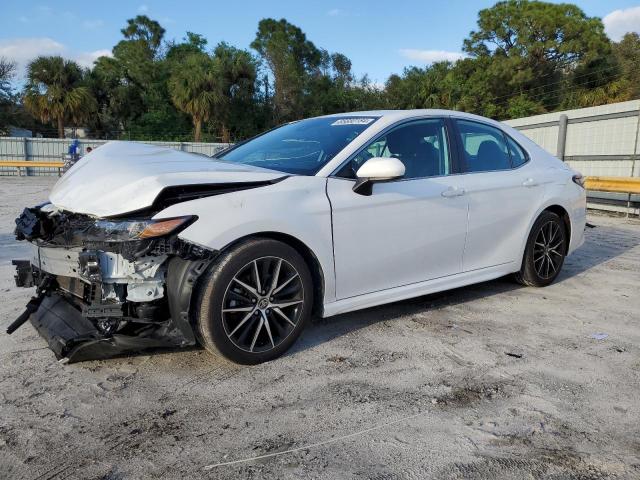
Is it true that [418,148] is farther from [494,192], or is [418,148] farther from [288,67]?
[288,67]

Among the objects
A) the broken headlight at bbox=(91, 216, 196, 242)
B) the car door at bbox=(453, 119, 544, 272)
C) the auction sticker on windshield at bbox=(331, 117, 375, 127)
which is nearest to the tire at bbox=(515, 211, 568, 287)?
the car door at bbox=(453, 119, 544, 272)

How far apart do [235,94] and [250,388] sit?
39.0 metres

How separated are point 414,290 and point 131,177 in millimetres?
2114

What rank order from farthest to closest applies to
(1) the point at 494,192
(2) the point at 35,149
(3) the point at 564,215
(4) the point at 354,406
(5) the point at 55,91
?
(5) the point at 55,91
(2) the point at 35,149
(3) the point at 564,215
(1) the point at 494,192
(4) the point at 354,406

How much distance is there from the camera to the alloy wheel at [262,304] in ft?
9.86

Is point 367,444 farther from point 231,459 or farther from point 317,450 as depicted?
point 231,459

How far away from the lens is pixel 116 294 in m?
2.87

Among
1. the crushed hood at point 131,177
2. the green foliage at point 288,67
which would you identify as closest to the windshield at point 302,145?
the crushed hood at point 131,177

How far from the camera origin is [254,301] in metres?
3.07

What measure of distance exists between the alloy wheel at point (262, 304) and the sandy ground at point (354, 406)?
194 millimetres

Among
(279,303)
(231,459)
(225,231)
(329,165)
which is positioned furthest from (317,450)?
(329,165)

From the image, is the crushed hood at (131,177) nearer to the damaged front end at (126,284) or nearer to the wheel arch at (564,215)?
the damaged front end at (126,284)

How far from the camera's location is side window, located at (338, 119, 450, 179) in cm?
382

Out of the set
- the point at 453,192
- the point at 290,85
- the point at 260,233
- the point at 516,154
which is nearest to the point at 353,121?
the point at 453,192
